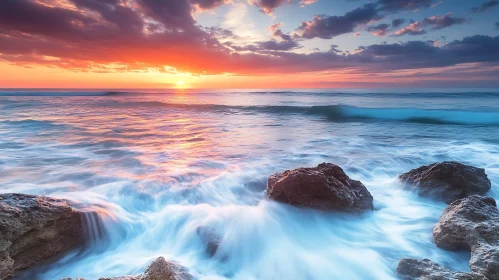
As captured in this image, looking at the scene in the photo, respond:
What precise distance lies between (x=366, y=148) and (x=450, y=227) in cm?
659

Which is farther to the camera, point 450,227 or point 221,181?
point 221,181

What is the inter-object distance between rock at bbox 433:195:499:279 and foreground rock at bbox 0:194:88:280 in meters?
4.27

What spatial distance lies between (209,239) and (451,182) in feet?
13.3

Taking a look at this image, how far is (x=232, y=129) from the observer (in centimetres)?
1398

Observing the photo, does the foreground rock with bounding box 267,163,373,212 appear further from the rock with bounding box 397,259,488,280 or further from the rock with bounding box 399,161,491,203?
the rock with bounding box 397,259,488,280

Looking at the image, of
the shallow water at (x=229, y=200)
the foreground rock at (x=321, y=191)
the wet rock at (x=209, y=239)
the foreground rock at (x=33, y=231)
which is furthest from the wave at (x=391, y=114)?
the foreground rock at (x=33, y=231)

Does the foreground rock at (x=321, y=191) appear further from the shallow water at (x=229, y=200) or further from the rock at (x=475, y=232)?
the rock at (x=475, y=232)

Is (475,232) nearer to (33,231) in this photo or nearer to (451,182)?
(451,182)

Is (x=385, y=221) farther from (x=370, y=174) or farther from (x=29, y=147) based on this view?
(x=29, y=147)

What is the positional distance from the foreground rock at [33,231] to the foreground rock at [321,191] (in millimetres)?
2863

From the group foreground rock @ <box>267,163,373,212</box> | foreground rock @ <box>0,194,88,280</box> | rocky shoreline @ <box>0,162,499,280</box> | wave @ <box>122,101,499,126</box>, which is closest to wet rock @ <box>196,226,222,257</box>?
rocky shoreline @ <box>0,162,499,280</box>

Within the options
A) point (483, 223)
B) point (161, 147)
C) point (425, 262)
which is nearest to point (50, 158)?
point (161, 147)

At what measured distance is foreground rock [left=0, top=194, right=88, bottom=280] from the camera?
2715 millimetres

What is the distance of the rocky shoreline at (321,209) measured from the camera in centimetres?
264
